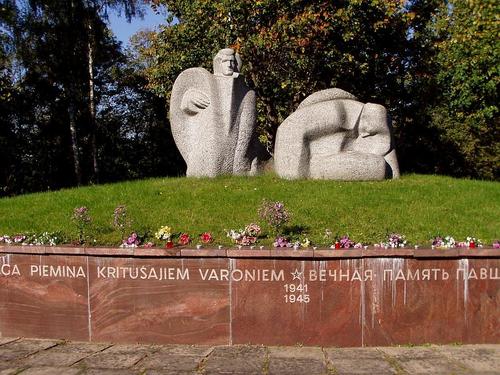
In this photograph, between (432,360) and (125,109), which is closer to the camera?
(432,360)

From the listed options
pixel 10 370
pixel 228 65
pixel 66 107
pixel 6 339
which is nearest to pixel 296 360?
pixel 10 370

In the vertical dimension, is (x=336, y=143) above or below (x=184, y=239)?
above

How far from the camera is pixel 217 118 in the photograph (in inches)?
394

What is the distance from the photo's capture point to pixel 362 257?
19.2 feet

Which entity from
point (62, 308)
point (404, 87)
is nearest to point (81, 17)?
point (404, 87)

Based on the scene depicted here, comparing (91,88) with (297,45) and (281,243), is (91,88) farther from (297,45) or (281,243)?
(281,243)

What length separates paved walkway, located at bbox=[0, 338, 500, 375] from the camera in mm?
5055

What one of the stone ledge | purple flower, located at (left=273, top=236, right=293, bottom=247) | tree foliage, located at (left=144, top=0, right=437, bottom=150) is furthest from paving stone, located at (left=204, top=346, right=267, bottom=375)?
tree foliage, located at (left=144, top=0, right=437, bottom=150)

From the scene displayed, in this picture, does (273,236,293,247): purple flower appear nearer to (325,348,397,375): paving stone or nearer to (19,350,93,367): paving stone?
(325,348,397,375): paving stone

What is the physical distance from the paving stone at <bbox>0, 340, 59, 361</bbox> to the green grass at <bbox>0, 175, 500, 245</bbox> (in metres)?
1.31

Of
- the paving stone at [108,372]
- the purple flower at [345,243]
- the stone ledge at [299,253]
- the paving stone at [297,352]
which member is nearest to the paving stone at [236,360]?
the paving stone at [297,352]

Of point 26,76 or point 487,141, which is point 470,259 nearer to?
point 487,141

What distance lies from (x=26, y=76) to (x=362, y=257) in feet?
58.9

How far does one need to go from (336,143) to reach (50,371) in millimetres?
6454
